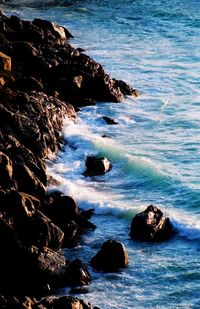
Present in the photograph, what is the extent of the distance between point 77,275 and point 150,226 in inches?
112

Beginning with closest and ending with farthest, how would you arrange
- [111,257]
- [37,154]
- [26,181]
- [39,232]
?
[111,257]
[39,232]
[26,181]
[37,154]

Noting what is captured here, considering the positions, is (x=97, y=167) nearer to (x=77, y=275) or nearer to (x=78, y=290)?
(x=77, y=275)

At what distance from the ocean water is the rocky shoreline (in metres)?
0.50

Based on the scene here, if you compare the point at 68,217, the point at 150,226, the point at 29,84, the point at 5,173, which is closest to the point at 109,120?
the point at 29,84

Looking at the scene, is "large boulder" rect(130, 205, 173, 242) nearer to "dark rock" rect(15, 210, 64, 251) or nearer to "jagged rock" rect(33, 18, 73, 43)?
"dark rock" rect(15, 210, 64, 251)

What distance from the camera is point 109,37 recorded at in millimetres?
40688

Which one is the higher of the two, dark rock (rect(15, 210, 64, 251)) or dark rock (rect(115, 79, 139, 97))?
dark rock (rect(115, 79, 139, 97))

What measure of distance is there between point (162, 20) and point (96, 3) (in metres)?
7.61

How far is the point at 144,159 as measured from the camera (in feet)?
73.7

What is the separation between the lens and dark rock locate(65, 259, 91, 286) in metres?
15.3

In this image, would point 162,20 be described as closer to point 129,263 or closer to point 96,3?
point 96,3

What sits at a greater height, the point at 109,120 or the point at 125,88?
the point at 125,88

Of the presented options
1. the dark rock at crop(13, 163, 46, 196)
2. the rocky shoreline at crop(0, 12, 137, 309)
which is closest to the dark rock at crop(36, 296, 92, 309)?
the rocky shoreline at crop(0, 12, 137, 309)

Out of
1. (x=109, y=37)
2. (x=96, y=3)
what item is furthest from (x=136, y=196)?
(x=96, y=3)
